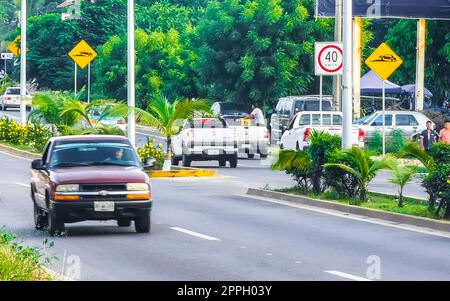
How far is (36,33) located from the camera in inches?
3841

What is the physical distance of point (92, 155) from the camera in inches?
919

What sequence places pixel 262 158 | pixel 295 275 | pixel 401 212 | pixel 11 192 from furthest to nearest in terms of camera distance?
1. pixel 262 158
2. pixel 11 192
3. pixel 401 212
4. pixel 295 275

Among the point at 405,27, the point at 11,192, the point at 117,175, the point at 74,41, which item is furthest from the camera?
the point at 74,41

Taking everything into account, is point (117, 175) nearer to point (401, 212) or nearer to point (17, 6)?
point (401, 212)

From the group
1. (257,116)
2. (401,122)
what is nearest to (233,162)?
(257,116)

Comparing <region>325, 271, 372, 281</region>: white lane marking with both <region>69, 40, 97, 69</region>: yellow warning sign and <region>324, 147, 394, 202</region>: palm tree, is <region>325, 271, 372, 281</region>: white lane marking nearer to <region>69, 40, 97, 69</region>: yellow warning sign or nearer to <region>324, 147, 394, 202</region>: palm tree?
<region>324, 147, 394, 202</region>: palm tree

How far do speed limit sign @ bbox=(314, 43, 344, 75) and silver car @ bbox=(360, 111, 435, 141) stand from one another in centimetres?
1628

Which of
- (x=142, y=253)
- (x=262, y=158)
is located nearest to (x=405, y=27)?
(x=262, y=158)

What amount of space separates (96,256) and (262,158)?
108 ft

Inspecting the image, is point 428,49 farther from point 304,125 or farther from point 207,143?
point 207,143

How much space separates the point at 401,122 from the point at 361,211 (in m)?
28.6

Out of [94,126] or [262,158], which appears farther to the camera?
[262,158]

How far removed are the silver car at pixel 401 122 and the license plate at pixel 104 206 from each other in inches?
1294

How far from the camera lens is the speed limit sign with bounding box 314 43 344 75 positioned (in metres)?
37.8
